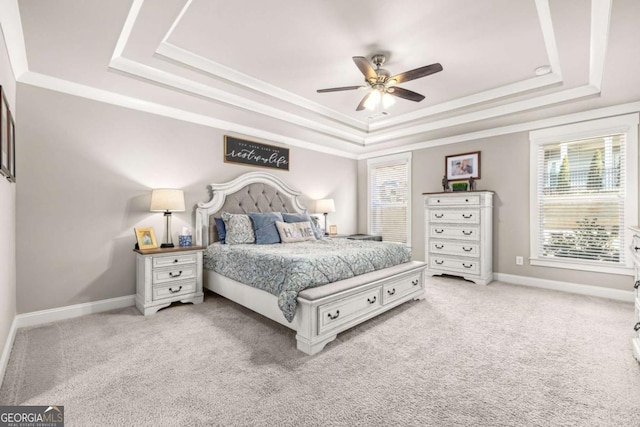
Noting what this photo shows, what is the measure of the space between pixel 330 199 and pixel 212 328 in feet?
10.5

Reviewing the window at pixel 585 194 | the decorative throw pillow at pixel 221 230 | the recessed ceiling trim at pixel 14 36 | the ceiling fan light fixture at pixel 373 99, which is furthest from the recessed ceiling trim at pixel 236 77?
the window at pixel 585 194

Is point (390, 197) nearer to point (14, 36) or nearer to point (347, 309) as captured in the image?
point (347, 309)

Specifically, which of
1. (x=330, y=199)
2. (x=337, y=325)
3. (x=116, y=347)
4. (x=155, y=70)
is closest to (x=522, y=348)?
(x=337, y=325)

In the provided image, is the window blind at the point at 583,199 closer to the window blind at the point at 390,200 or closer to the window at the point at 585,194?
the window at the point at 585,194

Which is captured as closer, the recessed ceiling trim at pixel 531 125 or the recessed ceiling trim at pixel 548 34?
the recessed ceiling trim at pixel 548 34

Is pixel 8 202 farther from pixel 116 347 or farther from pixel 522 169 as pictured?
pixel 522 169

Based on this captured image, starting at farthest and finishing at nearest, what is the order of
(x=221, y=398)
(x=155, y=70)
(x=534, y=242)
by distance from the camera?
(x=534, y=242) → (x=155, y=70) → (x=221, y=398)

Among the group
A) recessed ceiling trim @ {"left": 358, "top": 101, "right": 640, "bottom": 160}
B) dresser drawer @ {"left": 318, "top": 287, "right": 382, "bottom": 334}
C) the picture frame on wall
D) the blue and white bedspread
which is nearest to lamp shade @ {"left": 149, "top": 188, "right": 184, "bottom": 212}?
the blue and white bedspread

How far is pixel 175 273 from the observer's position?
320 centimetres

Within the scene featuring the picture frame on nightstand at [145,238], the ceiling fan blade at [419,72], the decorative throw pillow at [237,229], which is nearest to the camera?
the ceiling fan blade at [419,72]

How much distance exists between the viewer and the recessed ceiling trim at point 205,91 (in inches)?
109

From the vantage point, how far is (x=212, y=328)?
2693mm

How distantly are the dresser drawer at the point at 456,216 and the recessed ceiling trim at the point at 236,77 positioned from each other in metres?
2.14

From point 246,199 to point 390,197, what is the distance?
117 inches
